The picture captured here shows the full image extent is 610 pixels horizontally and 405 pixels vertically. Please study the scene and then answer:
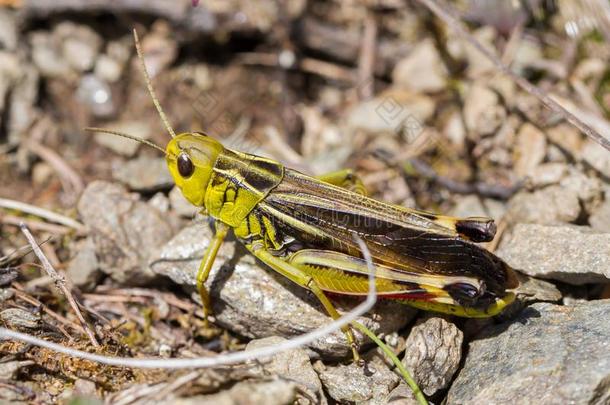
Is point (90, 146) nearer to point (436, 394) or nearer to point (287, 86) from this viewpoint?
point (287, 86)

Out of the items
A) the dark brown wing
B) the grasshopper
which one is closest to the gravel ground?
the grasshopper

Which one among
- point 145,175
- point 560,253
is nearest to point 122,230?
point 145,175

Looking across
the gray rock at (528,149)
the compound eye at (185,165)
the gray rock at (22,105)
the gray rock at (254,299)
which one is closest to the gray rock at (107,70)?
the gray rock at (22,105)

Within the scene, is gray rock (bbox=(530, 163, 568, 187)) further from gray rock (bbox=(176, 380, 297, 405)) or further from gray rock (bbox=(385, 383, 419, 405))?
gray rock (bbox=(176, 380, 297, 405))

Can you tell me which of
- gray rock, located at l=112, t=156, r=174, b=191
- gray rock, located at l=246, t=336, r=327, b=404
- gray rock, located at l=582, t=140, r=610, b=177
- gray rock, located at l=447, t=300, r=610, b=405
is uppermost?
gray rock, located at l=582, t=140, r=610, b=177

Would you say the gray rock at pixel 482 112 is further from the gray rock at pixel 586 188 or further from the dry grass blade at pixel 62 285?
the dry grass blade at pixel 62 285
